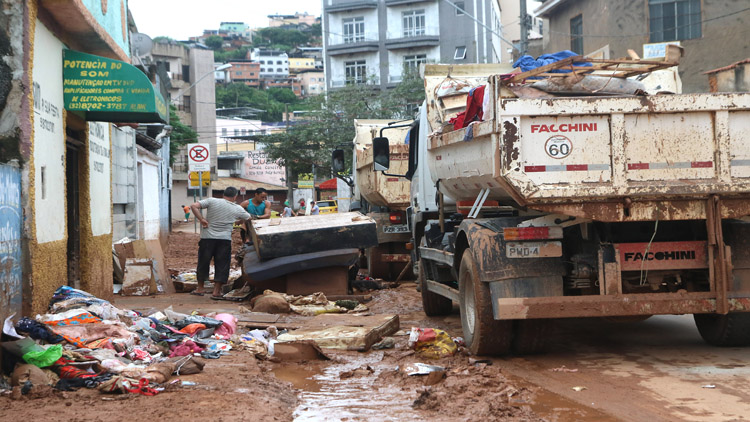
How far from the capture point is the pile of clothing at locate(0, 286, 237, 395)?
543 centimetres

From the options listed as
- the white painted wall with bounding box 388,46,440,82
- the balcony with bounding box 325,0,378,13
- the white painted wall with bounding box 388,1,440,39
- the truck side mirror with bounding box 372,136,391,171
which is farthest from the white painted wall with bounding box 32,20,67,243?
the white painted wall with bounding box 388,1,440,39

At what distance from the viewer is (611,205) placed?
243 inches

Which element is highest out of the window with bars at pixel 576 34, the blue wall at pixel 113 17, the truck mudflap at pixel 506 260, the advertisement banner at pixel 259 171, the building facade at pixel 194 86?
the building facade at pixel 194 86

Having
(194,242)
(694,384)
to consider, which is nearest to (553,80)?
(694,384)

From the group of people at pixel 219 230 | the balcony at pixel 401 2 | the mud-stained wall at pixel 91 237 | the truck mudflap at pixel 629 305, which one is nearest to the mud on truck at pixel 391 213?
the group of people at pixel 219 230

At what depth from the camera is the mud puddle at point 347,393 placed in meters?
5.10

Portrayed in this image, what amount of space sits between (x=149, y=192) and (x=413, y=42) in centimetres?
3546

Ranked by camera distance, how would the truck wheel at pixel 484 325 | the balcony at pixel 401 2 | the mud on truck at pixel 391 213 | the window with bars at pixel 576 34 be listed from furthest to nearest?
the balcony at pixel 401 2, the window with bars at pixel 576 34, the mud on truck at pixel 391 213, the truck wheel at pixel 484 325

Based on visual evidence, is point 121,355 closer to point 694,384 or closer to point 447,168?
point 447,168

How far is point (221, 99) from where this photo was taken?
101 m

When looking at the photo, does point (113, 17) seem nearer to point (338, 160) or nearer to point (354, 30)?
point (338, 160)

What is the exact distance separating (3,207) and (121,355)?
1.45 m

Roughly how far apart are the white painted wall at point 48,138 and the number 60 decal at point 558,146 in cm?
440

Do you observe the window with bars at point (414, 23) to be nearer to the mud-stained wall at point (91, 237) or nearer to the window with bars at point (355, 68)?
the window with bars at point (355, 68)
